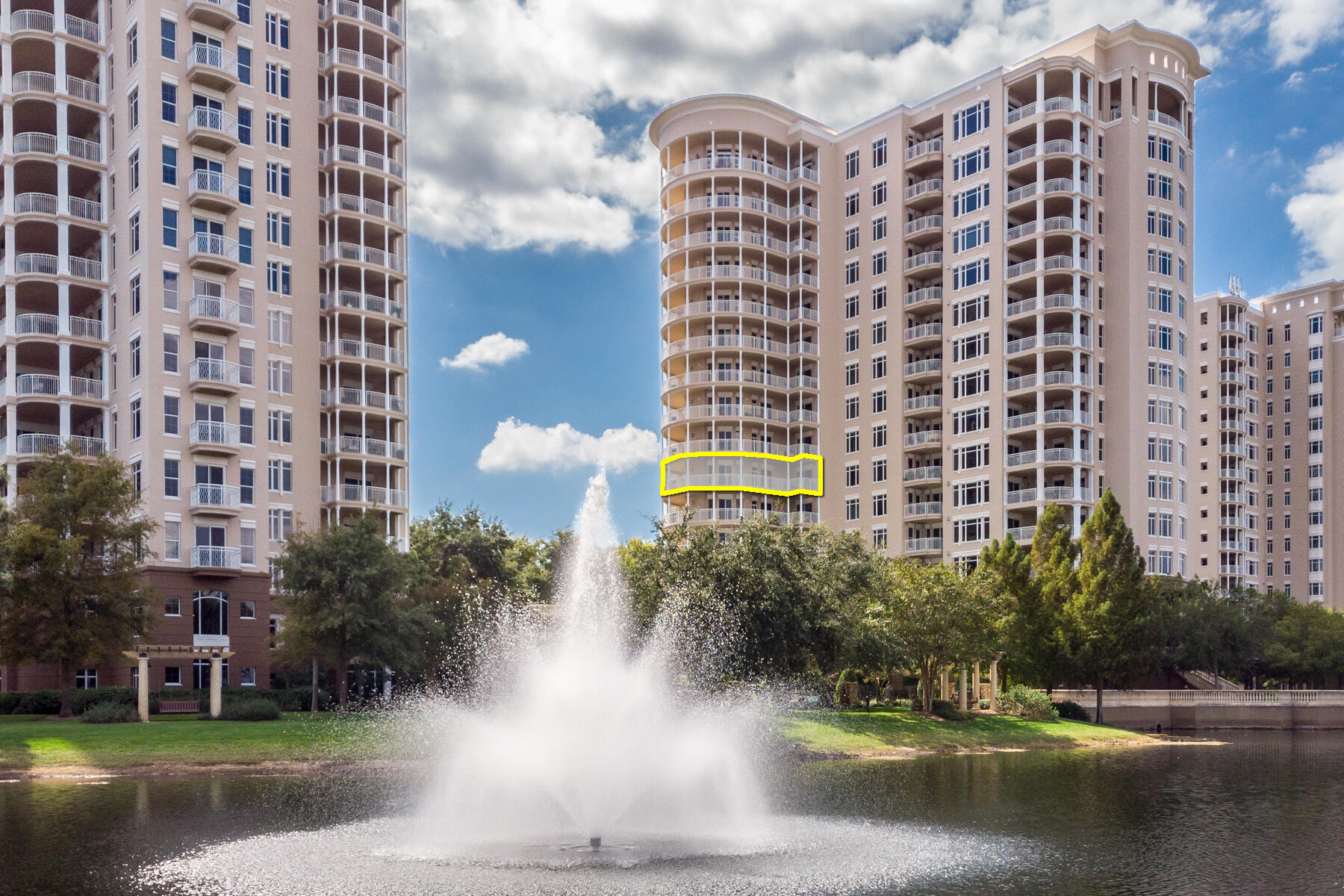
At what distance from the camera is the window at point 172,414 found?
75.2 m

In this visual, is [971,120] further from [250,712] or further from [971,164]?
[250,712]

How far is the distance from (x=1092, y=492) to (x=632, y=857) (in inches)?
3360

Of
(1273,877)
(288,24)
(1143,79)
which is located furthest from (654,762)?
(1143,79)

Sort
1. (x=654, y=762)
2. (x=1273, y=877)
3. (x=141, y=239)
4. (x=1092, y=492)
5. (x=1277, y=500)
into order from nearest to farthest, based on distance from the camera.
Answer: (x=1273, y=877)
(x=654, y=762)
(x=141, y=239)
(x=1092, y=492)
(x=1277, y=500)

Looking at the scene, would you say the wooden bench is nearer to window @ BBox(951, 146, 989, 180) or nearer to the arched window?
the arched window

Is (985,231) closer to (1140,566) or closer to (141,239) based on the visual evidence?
(1140,566)

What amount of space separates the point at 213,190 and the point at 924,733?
54.5 metres

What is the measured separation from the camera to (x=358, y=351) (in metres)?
87.6

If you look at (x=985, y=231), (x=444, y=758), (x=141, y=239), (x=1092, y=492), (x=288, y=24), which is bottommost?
(x=444, y=758)

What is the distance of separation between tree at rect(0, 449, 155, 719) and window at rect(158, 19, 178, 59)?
30287 mm

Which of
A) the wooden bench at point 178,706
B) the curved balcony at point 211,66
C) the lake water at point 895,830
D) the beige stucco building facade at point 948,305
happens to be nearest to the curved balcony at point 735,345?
the beige stucco building facade at point 948,305

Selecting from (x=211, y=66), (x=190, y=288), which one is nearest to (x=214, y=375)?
(x=190, y=288)

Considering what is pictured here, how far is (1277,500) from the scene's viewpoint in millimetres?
158750

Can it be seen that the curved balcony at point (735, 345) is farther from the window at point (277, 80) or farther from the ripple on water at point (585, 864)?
the ripple on water at point (585, 864)
